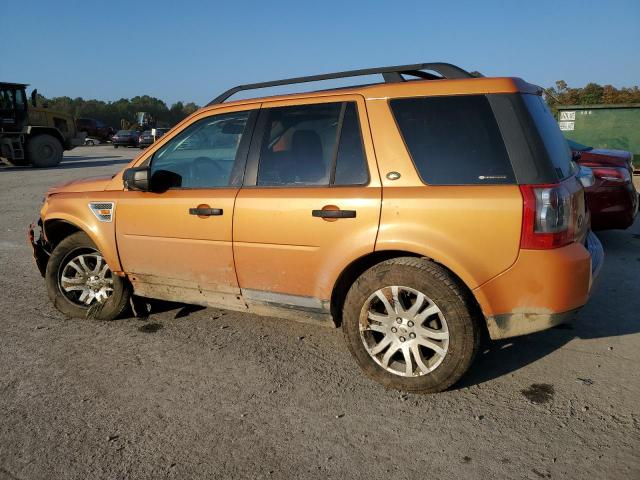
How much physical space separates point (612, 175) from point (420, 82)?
4093mm

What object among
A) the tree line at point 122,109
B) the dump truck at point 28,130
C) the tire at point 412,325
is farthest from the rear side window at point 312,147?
the tree line at point 122,109

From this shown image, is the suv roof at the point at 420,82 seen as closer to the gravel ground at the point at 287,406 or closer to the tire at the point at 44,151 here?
the gravel ground at the point at 287,406

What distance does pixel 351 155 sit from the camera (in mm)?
3246

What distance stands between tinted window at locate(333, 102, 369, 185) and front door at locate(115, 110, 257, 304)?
0.76 m

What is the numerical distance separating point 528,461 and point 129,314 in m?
3.40

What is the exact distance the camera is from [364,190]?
312cm

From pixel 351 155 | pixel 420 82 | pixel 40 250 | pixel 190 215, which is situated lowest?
pixel 40 250

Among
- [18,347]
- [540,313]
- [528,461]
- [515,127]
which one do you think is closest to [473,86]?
[515,127]

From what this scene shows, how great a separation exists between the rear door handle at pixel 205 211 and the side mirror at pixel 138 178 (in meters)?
0.45

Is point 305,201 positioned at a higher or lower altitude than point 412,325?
higher

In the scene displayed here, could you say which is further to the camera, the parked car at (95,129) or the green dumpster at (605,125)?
the parked car at (95,129)

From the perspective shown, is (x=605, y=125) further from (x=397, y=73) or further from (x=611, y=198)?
(x=397, y=73)

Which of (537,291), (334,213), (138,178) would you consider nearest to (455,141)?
(334,213)

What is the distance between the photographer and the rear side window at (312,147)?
10.7 feet
